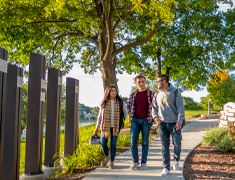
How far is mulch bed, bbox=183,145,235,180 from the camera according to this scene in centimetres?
523

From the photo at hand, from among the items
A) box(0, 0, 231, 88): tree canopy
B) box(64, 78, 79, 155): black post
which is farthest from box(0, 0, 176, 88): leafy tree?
box(64, 78, 79, 155): black post

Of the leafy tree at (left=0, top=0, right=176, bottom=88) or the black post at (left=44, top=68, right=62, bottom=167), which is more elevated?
the leafy tree at (left=0, top=0, right=176, bottom=88)

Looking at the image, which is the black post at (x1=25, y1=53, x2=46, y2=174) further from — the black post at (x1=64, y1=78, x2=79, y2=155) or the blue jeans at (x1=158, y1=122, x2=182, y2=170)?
the blue jeans at (x1=158, y1=122, x2=182, y2=170)

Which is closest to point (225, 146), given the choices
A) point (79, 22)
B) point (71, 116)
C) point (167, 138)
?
point (167, 138)

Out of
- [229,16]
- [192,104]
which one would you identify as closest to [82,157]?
[229,16]

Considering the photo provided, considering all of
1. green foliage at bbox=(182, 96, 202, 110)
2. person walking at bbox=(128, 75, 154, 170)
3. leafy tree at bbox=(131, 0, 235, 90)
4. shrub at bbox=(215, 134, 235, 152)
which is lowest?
shrub at bbox=(215, 134, 235, 152)

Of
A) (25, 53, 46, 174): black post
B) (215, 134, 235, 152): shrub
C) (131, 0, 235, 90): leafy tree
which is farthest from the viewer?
(131, 0, 235, 90): leafy tree

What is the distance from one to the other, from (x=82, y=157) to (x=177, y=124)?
2460mm

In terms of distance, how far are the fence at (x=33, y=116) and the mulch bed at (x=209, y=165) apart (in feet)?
10.1

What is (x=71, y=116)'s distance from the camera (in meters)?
7.12

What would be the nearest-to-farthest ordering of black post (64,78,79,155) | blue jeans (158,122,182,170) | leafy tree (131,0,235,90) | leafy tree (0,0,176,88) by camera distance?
blue jeans (158,122,182,170)
black post (64,78,79,155)
leafy tree (0,0,176,88)
leafy tree (131,0,235,90)

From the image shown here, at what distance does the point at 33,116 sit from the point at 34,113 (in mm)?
69

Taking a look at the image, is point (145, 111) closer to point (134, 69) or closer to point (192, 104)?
point (134, 69)

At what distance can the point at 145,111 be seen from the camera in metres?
5.34
